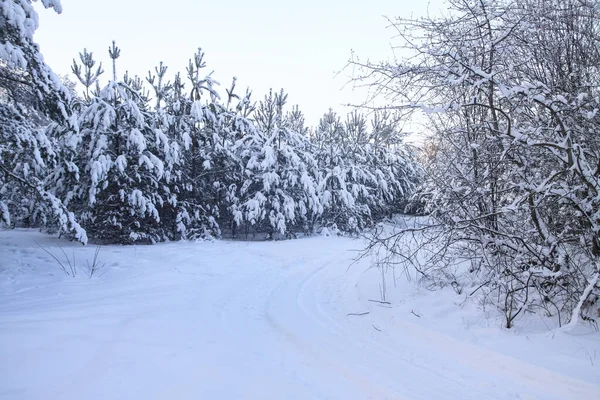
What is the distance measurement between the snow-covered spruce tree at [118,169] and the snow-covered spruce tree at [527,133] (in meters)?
9.27

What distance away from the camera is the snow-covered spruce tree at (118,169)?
36.0 ft

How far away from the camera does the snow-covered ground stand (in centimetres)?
272

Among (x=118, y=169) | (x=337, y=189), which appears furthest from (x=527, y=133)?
(x=337, y=189)

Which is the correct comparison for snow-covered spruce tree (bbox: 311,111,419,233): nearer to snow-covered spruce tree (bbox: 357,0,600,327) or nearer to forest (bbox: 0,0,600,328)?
forest (bbox: 0,0,600,328)

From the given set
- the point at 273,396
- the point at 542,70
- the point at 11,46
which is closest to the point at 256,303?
the point at 273,396

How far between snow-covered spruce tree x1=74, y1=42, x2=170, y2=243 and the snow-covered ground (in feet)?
16.6

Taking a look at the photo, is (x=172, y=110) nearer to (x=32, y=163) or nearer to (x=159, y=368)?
(x=32, y=163)

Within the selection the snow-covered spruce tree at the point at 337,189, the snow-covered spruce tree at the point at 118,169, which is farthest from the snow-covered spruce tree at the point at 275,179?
the snow-covered spruce tree at the point at 118,169

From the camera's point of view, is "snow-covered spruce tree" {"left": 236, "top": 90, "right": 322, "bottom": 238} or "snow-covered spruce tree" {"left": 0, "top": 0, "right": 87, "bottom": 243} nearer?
"snow-covered spruce tree" {"left": 0, "top": 0, "right": 87, "bottom": 243}

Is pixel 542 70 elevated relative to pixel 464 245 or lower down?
elevated

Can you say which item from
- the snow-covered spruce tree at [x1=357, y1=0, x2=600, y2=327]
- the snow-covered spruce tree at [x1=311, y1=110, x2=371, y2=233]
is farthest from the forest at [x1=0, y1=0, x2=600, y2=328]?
the snow-covered spruce tree at [x1=311, y1=110, x2=371, y2=233]

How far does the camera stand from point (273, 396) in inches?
104

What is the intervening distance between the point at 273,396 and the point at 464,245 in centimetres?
369

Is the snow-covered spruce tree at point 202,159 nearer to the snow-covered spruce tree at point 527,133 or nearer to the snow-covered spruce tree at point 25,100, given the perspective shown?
the snow-covered spruce tree at point 25,100
